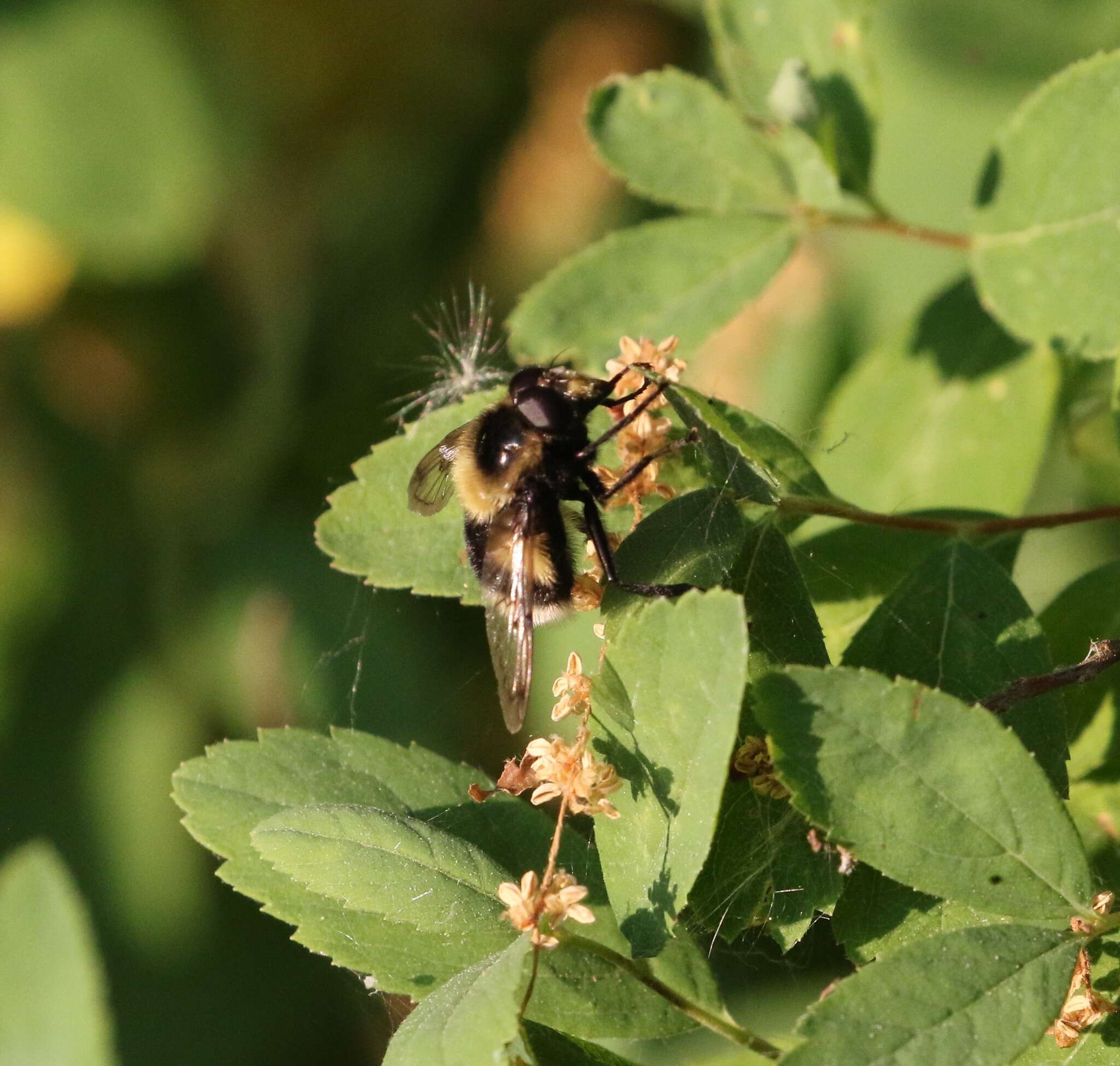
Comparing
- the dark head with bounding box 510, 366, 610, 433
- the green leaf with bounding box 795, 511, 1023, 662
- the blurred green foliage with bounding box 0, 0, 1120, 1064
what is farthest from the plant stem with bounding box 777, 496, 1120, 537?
the blurred green foliage with bounding box 0, 0, 1120, 1064

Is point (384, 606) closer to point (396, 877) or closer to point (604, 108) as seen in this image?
point (604, 108)

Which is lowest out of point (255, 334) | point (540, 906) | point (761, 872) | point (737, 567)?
point (761, 872)

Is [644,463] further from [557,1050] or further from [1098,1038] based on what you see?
[1098,1038]

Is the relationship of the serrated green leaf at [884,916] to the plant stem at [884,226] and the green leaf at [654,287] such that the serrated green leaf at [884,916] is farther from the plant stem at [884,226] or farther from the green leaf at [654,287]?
the plant stem at [884,226]

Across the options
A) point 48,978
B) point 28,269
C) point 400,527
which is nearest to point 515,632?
point 400,527

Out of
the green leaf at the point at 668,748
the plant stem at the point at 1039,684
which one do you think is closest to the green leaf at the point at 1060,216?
the plant stem at the point at 1039,684

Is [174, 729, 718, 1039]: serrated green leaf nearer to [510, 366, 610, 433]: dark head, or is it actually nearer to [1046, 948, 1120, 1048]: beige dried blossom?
[1046, 948, 1120, 1048]: beige dried blossom

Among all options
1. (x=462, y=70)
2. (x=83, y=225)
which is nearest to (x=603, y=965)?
(x=83, y=225)

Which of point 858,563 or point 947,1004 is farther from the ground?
point 858,563
